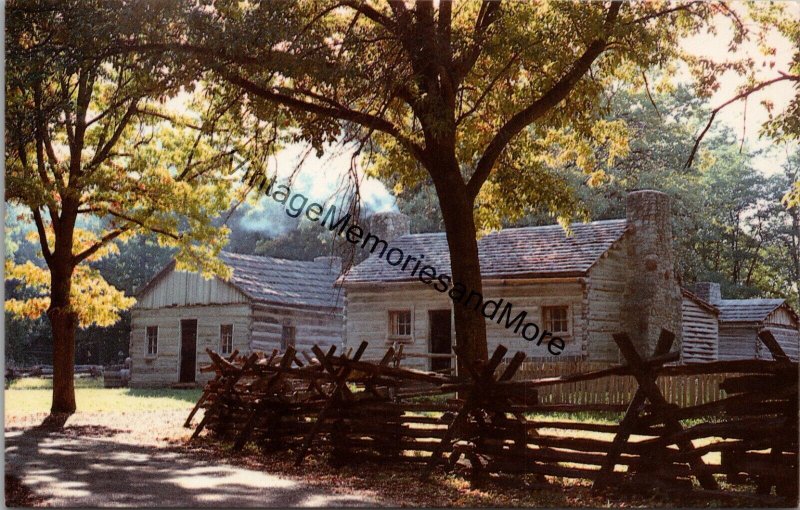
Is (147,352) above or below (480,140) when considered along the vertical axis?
below

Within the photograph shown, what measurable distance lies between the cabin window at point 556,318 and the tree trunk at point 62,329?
11.1m

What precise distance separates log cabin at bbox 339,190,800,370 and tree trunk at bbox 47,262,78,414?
25.5 feet

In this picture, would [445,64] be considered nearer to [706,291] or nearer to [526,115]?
[526,115]

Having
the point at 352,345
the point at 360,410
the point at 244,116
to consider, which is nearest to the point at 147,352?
the point at 352,345

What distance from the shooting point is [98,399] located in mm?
21391

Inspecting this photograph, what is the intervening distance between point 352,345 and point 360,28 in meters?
13.1

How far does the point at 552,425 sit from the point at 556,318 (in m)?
14.2

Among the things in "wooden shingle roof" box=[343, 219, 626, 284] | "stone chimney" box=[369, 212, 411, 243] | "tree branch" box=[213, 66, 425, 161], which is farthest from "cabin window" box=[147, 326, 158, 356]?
"tree branch" box=[213, 66, 425, 161]

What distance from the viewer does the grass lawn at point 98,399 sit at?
18.1 m

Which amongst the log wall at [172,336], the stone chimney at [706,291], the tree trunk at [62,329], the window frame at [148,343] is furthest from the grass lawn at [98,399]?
the stone chimney at [706,291]

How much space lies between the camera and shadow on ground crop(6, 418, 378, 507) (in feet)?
24.2

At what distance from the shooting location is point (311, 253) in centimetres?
4091

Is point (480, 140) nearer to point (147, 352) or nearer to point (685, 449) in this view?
point (685, 449)

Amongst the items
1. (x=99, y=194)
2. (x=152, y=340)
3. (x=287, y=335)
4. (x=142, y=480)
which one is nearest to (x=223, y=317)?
(x=287, y=335)
